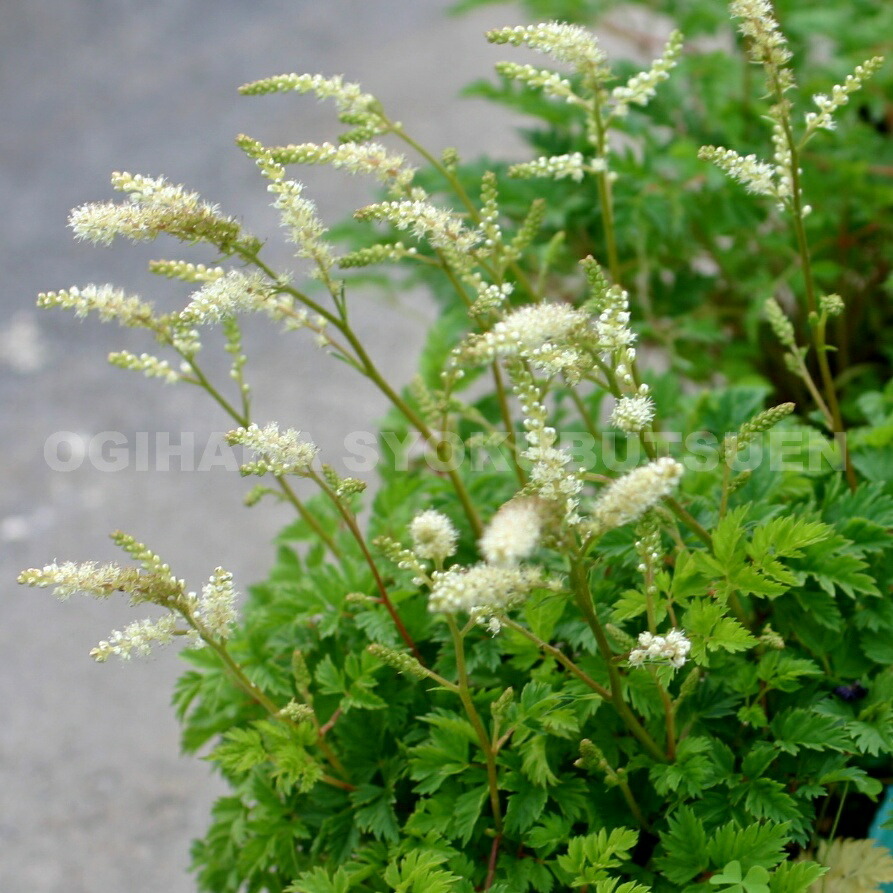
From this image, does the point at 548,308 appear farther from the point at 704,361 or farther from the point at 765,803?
the point at 704,361

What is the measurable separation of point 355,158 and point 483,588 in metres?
0.37

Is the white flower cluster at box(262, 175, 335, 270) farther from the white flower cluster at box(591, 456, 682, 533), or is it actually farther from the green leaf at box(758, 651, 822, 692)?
the green leaf at box(758, 651, 822, 692)

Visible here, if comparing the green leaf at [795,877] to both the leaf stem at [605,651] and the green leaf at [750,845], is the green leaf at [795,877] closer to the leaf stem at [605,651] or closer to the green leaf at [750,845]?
the green leaf at [750,845]

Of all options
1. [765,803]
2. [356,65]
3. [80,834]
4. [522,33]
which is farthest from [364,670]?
[356,65]

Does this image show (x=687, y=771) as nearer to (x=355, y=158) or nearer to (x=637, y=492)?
(x=637, y=492)

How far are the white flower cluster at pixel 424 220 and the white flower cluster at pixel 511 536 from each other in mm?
244

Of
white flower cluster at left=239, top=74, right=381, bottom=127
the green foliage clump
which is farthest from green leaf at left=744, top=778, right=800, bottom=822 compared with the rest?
white flower cluster at left=239, top=74, right=381, bottom=127

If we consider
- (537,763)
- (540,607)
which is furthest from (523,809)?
(540,607)

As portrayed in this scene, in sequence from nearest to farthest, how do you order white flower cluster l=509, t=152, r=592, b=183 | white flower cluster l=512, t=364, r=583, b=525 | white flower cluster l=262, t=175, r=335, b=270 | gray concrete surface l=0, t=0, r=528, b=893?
white flower cluster l=512, t=364, r=583, b=525
white flower cluster l=262, t=175, r=335, b=270
white flower cluster l=509, t=152, r=592, b=183
gray concrete surface l=0, t=0, r=528, b=893

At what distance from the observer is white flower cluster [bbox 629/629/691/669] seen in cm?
66

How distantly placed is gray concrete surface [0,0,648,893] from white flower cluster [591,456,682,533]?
1095 millimetres

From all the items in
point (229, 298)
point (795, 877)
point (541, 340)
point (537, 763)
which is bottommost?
point (795, 877)

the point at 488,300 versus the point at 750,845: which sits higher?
→ the point at 488,300

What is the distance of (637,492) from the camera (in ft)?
1.86
